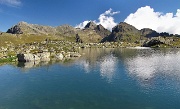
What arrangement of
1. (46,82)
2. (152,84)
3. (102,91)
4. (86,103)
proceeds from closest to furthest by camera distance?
(86,103), (102,91), (152,84), (46,82)

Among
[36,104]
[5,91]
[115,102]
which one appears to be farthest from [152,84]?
[5,91]

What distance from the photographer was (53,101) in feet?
224

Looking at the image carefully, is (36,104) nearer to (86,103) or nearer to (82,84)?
(86,103)

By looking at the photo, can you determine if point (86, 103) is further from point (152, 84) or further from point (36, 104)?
point (152, 84)

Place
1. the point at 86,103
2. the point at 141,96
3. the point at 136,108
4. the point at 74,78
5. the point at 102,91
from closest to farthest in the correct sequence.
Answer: the point at 136,108 → the point at 86,103 → the point at 141,96 → the point at 102,91 → the point at 74,78

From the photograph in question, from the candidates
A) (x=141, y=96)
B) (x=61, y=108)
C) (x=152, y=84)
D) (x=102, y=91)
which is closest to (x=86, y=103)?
(x=61, y=108)

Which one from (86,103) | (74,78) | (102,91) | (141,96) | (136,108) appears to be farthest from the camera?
(74,78)

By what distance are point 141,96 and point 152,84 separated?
17170 millimetres

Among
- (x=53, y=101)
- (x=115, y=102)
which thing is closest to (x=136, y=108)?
(x=115, y=102)

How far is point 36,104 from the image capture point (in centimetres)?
6562

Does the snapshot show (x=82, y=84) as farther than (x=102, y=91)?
Yes

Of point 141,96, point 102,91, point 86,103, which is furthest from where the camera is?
point 102,91

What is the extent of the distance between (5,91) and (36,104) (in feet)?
71.3

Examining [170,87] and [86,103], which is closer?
[86,103]
